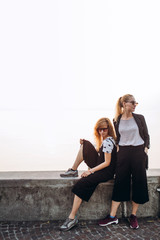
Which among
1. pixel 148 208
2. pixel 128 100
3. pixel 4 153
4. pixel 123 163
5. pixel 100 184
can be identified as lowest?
pixel 4 153

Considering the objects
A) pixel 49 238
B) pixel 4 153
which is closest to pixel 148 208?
pixel 49 238

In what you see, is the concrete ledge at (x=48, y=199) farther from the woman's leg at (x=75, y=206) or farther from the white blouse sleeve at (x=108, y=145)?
the white blouse sleeve at (x=108, y=145)

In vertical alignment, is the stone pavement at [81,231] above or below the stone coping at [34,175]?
below

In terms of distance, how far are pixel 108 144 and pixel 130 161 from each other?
0.39m

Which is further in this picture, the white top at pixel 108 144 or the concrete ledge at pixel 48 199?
the concrete ledge at pixel 48 199

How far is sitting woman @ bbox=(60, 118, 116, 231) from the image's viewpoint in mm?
3943

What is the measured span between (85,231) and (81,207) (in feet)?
1.44

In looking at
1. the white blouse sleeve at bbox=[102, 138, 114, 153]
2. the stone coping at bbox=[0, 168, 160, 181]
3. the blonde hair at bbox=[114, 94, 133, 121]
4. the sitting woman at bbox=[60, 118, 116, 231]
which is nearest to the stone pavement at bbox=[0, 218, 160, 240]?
the sitting woman at bbox=[60, 118, 116, 231]

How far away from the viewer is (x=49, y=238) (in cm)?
360

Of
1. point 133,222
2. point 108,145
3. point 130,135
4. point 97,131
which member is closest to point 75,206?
point 133,222

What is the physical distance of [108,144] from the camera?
4.02m

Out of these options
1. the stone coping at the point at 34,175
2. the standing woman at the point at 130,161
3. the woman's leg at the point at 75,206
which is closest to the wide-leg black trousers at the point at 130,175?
the standing woman at the point at 130,161

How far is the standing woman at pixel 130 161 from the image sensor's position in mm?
3896

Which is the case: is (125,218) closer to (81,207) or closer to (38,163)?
(81,207)
